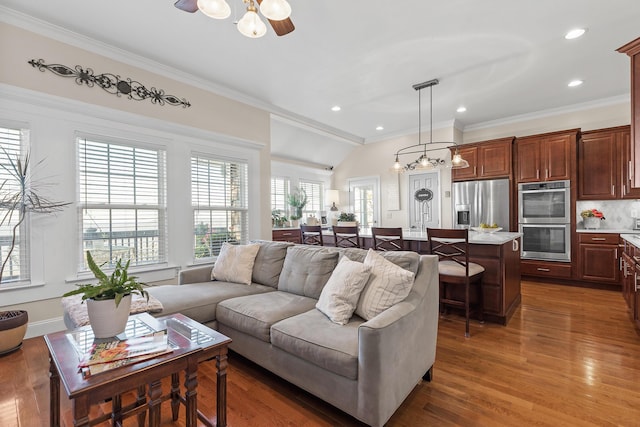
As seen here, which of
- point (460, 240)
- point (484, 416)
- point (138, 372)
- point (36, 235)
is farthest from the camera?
point (460, 240)

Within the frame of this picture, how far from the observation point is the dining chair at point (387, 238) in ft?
10.4

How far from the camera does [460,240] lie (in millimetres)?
3027

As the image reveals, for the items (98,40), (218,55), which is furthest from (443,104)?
(98,40)

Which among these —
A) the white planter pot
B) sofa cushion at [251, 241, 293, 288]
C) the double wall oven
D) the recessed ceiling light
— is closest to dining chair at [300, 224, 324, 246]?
sofa cushion at [251, 241, 293, 288]

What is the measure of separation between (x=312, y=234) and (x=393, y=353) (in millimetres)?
2590

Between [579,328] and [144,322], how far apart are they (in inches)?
153

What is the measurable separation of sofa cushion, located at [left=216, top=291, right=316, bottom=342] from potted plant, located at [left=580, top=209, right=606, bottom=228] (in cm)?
500

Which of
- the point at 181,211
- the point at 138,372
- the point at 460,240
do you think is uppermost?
the point at 181,211

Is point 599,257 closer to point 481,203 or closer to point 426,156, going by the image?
point 481,203

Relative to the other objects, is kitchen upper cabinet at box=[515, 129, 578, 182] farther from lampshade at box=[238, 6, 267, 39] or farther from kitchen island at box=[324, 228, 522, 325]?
lampshade at box=[238, 6, 267, 39]

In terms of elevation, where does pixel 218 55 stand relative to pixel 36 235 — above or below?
above

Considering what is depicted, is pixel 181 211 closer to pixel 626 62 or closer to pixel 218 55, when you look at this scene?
pixel 218 55

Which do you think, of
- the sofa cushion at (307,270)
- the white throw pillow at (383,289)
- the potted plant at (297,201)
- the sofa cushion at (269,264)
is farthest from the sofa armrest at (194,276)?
the potted plant at (297,201)

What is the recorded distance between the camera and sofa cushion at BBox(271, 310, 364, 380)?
155cm
